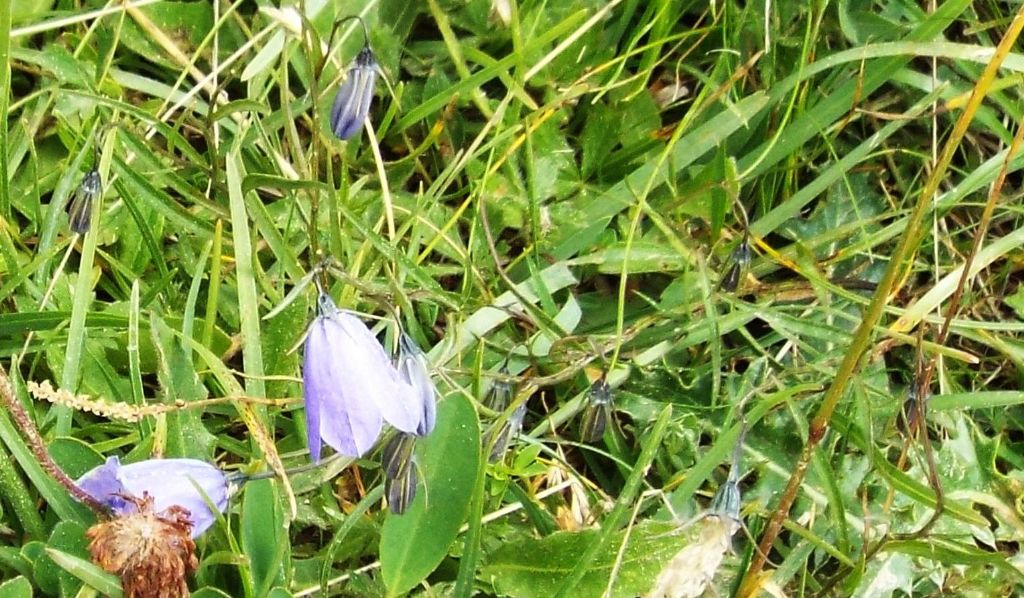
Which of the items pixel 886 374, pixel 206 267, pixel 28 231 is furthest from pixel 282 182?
pixel 886 374

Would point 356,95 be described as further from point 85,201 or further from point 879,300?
point 879,300

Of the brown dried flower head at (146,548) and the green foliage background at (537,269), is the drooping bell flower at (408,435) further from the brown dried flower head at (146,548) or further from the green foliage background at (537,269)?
the brown dried flower head at (146,548)

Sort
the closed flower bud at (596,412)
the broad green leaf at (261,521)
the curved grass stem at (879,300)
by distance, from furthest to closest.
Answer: the closed flower bud at (596,412) < the broad green leaf at (261,521) < the curved grass stem at (879,300)

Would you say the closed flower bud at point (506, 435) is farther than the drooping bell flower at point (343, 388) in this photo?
Yes

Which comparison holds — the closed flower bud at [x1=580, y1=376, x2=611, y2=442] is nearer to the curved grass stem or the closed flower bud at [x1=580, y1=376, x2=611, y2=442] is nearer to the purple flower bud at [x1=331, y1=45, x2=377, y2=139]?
the curved grass stem

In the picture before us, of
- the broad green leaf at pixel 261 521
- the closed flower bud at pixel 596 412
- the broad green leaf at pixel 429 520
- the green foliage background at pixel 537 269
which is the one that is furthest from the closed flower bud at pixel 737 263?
the broad green leaf at pixel 261 521

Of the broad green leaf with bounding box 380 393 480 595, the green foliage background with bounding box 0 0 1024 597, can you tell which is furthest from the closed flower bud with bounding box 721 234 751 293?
the broad green leaf with bounding box 380 393 480 595
